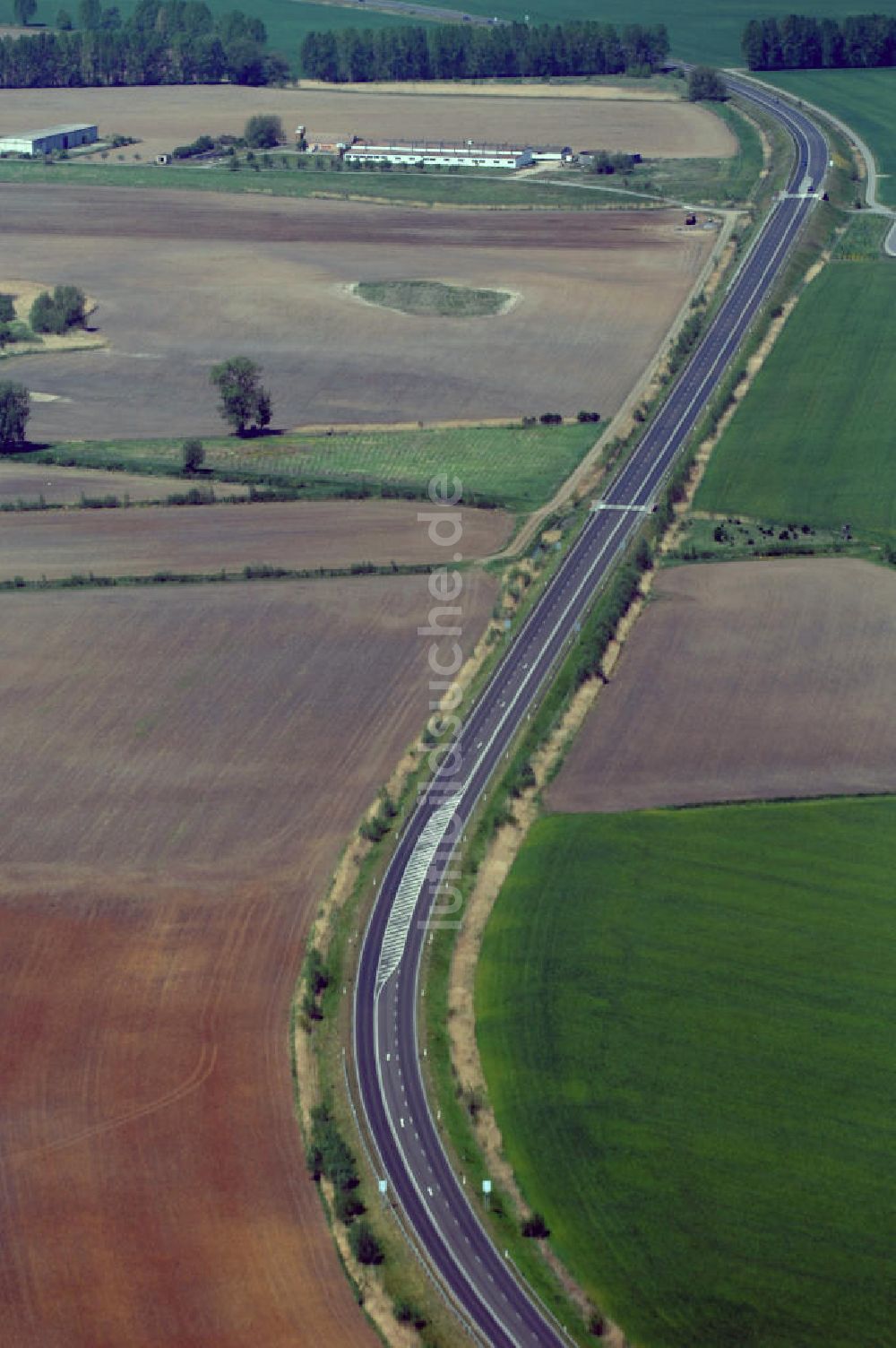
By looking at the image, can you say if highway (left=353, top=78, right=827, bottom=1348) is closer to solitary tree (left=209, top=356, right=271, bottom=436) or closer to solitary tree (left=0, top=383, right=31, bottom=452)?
solitary tree (left=209, top=356, right=271, bottom=436)

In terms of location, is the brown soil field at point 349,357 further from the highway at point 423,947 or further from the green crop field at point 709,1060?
the green crop field at point 709,1060

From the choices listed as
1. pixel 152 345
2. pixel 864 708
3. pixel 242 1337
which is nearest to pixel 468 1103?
pixel 242 1337

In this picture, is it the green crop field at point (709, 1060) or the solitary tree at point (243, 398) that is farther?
the solitary tree at point (243, 398)

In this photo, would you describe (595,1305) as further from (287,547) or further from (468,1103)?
(287,547)

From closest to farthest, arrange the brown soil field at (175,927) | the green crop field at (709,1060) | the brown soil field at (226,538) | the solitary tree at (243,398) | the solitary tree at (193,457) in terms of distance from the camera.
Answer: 1. the green crop field at (709,1060)
2. the brown soil field at (175,927)
3. the brown soil field at (226,538)
4. the solitary tree at (193,457)
5. the solitary tree at (243,398)

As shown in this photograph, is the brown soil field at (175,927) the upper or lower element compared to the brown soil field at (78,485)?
lower

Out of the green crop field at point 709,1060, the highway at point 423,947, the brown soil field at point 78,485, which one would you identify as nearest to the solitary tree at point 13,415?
the brown soil field at point 78,485
